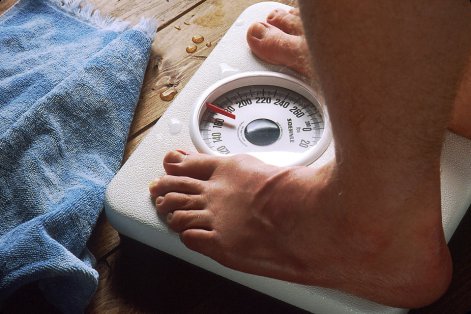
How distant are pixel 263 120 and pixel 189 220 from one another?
17 centimetres

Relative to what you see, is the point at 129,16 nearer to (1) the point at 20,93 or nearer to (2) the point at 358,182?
(1) the point at 20,93

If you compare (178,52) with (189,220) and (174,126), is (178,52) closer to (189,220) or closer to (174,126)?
(174,126)

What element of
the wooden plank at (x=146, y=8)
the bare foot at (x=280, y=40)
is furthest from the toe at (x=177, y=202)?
the wooden plank at (x=146, y=8)

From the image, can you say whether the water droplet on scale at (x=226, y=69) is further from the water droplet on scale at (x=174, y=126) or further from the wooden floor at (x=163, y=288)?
the wooden floor at (x=163, y=288)

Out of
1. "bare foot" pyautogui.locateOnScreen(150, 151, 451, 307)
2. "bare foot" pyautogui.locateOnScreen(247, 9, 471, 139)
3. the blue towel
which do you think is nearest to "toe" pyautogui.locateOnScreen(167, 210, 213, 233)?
"bare foot" pyautogui.locateOnScreen(150, 151, 451, 307)

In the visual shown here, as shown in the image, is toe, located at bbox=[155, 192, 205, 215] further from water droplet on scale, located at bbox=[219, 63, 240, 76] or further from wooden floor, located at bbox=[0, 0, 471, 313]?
water droplet on scale, located at bbox=[219, 63, 240, 76]

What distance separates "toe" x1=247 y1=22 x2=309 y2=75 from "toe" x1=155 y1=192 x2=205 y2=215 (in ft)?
0.74

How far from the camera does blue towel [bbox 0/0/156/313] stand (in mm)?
742

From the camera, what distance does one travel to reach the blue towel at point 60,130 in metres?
0.74

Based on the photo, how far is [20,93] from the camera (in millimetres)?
948

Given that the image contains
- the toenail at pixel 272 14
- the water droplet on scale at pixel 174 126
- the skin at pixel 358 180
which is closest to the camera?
the skin at pixel 358 180

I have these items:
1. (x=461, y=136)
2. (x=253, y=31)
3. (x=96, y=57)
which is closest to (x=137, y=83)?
(x=96, y=57)

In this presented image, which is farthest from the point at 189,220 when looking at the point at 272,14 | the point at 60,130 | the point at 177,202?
the point at 272,14

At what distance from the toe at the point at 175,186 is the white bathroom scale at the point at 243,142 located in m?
0.01
